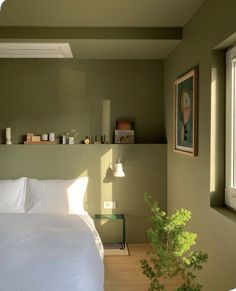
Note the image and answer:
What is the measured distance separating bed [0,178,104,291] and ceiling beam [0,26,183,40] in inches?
61.3

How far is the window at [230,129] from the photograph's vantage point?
7.56 ft

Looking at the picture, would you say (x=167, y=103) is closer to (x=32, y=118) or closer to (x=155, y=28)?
(x=155, y=28)

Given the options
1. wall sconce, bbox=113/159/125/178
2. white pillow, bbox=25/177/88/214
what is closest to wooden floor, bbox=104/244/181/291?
white pillow, bbox=25/177/88/214

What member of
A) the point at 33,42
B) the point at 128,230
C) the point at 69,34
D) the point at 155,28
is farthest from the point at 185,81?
the point at 128,230

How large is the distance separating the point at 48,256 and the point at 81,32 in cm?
204

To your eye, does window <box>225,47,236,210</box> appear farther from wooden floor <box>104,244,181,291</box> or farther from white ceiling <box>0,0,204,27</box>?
wooden floor <box>104,244,181,291</box>

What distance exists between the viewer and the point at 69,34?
3.17 meters

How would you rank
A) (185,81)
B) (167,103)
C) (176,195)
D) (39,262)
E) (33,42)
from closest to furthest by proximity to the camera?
(39,262) < (185,81) < (33,42) < (176,195) < (167,103)

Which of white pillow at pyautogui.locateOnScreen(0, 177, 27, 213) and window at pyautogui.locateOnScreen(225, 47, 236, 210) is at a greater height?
window at pyautogui.locateOnScreen(225, 47, 236, 210)

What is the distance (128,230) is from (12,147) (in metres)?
1.68

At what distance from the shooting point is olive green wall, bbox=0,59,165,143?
4.02m

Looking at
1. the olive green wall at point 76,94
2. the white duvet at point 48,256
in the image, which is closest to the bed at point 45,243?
the white duvet at point 48,256

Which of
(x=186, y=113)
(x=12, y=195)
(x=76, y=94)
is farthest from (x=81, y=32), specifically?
(x=12, y=195)

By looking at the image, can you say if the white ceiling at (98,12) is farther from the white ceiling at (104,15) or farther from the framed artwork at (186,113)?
the framed artwork at (186,113)
